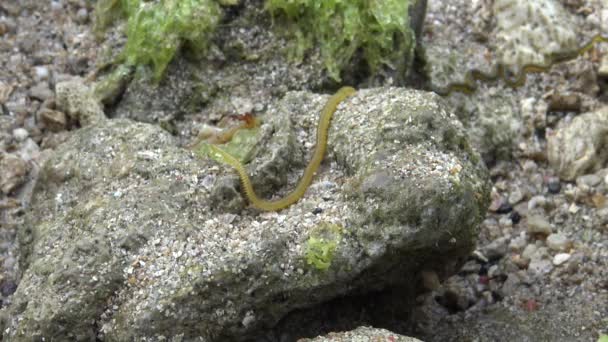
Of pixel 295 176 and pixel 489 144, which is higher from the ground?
pixel 295 176

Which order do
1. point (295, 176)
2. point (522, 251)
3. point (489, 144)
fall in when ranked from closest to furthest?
1. point (295, 176)
2. point (522, 251)
3. point (489, 144)

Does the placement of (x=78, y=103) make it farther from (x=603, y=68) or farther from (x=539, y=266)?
(x=603, y=68)

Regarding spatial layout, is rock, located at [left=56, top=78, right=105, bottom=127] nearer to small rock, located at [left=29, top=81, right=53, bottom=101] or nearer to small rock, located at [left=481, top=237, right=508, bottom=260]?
small rock, located at [left=29, top=81, right=53, bottom=101]

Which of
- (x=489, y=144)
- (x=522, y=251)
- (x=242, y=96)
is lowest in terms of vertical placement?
(x=522, y=251)

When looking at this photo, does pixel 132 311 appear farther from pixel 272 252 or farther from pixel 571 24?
pixel 571 24

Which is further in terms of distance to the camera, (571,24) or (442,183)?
(571,24)

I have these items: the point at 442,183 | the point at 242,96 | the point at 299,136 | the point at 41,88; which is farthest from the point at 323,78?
the point at 41,88

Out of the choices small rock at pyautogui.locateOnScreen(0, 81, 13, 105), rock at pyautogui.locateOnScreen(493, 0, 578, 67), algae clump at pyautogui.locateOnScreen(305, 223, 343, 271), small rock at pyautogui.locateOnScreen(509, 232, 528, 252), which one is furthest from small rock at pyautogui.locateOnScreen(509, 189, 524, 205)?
small rock at pyautogui.locateOnScreen(0, 81, 13, 105)
